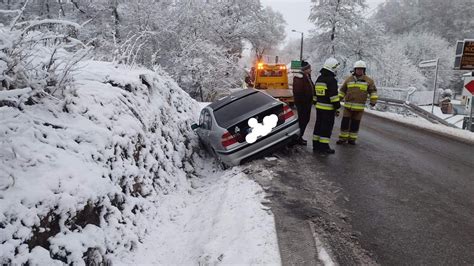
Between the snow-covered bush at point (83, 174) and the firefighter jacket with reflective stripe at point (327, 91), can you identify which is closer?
the snow-covered bush at point (83, 174)

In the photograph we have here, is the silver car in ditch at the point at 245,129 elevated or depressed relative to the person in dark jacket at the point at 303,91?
depressed

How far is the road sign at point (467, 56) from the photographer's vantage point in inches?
475

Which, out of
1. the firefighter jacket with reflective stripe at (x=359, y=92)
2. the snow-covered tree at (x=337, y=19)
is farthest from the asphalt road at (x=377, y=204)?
the snow-covered tree at (x=337, y=19)

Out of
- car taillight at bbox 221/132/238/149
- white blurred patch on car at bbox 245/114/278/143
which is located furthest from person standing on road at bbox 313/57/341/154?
car taillight at bbox 221/132/238/149

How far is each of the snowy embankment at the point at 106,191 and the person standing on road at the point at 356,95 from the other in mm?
3701

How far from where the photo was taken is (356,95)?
850 cm

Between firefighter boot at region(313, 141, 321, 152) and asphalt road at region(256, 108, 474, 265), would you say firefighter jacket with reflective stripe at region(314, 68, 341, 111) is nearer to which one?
firefighter boot at region(313, 141, 321, 152)

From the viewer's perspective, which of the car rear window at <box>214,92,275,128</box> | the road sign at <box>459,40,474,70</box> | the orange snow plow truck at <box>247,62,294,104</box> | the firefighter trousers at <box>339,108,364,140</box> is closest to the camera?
the car rear window at <box>214,92,275,128</box>

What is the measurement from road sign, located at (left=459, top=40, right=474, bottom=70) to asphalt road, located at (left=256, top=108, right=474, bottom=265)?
16.1ft

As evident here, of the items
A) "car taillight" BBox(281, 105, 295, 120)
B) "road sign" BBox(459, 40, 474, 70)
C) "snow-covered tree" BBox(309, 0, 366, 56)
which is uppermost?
"snow-covered tree" BBox(309, 0, 366, 56)

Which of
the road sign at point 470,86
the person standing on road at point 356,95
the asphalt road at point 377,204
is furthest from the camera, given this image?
the road sign at point 470,86

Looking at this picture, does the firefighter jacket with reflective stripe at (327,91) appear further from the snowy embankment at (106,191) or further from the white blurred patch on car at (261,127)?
the snowy embankment at (106,191)

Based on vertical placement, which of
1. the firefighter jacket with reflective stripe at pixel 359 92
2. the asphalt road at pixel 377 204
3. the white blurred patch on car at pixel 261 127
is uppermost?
the firefighter jacket with reflective stripe at pixel 359 92

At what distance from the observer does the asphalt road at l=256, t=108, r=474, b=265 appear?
393 cm
